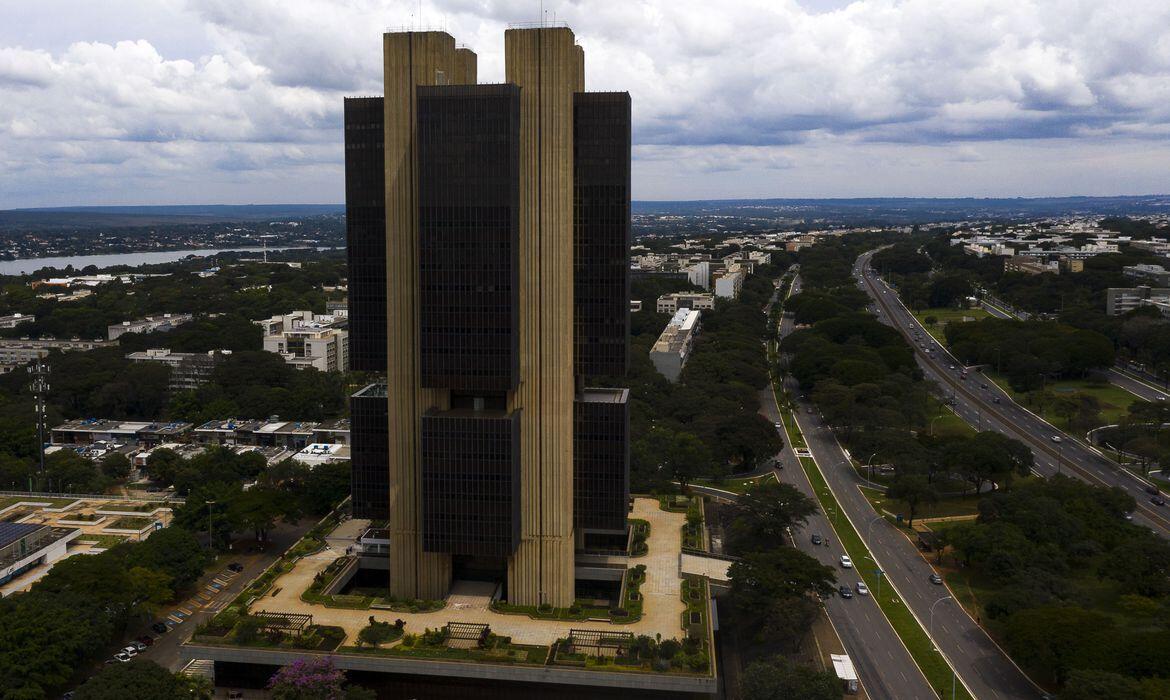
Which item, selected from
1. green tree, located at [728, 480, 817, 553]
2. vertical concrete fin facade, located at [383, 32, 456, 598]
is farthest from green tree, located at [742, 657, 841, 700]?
green tree, located at [728, 480, 817, 553]

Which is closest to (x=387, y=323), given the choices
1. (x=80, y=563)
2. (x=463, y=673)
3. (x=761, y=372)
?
A: (x=463, y=673)

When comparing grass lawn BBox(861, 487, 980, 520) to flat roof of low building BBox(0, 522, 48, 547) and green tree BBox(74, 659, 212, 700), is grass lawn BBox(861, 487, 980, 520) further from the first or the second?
flat roof of low building BBox(0, 522, 48, 547)

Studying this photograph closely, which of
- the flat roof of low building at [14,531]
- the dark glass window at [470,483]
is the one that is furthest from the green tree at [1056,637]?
the flat roof of low building at [14,531]

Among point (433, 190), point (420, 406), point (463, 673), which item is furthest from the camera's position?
point (420, 406)

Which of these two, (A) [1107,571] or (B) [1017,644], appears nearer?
(B) [1017,644]

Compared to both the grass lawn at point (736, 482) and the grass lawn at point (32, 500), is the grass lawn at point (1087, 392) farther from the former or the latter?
the grass lawn at point (32, 500)

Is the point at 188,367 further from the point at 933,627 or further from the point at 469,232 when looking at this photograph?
the point at 933,627

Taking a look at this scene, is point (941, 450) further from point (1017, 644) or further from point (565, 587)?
point (565, 587)
